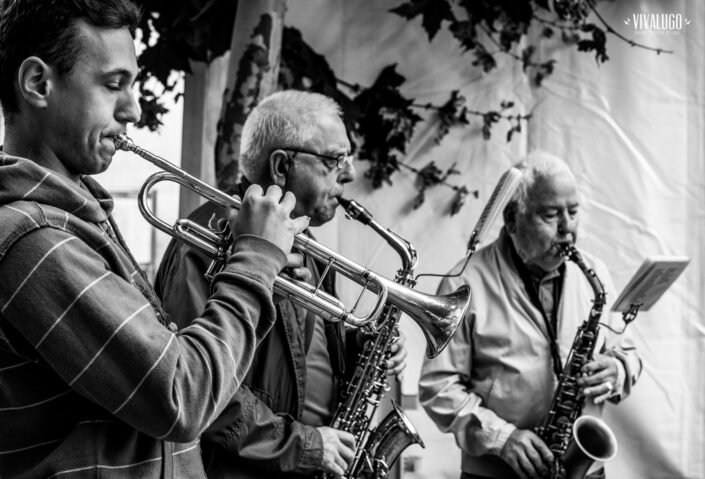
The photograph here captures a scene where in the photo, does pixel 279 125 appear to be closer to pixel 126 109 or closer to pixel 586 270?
pixel 126 109

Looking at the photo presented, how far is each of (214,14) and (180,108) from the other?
441 millimetres

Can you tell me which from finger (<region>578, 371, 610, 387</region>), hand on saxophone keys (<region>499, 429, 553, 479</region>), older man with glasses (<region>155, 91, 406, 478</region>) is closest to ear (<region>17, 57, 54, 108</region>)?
older man with glasses (<region>155, 91, 406, 478</region>)

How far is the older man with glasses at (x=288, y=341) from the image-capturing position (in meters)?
1.92

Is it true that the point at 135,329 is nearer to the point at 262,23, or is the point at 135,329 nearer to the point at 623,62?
the point at 262,23

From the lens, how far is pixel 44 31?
117cm

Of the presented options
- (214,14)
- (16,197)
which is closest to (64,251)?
(16,197)

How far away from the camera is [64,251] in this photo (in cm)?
106

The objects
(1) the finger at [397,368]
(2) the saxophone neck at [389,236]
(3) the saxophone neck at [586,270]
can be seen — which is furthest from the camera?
(3) the saxophone neck at [586,270]

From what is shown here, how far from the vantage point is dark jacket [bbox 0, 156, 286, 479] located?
1051mm

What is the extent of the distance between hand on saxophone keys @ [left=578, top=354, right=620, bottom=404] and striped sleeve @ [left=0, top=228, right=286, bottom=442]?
1.75 m

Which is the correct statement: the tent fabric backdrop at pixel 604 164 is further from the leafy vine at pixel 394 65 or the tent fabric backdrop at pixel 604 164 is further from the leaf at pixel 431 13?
the leaf at pixel 431 13

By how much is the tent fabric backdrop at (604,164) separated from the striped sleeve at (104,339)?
2276 mm

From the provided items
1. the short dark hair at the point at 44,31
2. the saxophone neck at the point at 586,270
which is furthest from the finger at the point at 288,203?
the saxophone neck at the point at 586,270

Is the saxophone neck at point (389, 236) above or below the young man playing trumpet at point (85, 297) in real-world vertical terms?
below
